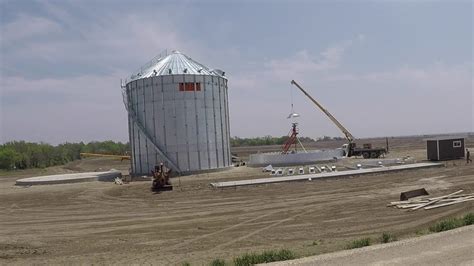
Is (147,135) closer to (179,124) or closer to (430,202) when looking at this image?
(179,124)

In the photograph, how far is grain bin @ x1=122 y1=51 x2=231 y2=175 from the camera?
4559 cm

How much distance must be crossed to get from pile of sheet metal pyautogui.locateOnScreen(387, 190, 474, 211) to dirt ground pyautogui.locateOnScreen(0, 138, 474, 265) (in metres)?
0.65

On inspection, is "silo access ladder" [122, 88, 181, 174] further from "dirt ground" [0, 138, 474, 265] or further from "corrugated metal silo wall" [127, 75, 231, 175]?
"dirt ground" [0, 138, 474, 265]

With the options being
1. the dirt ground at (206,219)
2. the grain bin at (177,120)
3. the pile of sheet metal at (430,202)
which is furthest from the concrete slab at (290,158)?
the pile of sheet metal at (430,202)

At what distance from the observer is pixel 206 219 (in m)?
20.5

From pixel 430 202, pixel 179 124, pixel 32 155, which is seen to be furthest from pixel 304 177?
pixel 32 155

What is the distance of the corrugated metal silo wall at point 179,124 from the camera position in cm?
4562

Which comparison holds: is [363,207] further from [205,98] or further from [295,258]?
[205,98]

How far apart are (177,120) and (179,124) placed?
17.6 inches

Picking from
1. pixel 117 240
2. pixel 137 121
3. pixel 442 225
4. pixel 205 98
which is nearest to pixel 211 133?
pixel 205 98

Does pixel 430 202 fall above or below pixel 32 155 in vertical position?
below

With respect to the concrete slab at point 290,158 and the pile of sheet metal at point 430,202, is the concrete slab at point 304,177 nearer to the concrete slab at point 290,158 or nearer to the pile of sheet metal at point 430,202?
the concrete slab at point 290,158

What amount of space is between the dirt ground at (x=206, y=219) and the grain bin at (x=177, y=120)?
12.0 metres

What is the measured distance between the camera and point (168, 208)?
24578 mm
